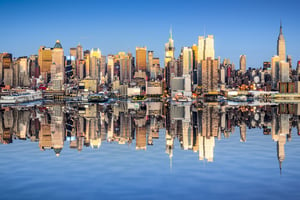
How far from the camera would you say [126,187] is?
77.0 feet

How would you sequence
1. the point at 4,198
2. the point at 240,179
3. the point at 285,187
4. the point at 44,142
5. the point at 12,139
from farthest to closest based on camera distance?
the point at 12,139
the point at 44,142
the point at 240,179
the point at 285,187
the point at 4,198

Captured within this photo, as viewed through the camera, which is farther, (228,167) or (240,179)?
(228,167)

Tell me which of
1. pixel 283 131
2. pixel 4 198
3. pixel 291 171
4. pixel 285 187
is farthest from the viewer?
pixel 283 131

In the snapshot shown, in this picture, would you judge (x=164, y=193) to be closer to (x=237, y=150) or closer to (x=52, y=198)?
(x=52, y=198)

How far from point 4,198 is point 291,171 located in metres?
15.0

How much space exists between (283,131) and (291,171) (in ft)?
90.5

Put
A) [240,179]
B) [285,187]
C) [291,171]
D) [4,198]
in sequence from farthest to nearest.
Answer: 1. [291,171]
2. [240,179]
3. [285,187]
4. [4,198]

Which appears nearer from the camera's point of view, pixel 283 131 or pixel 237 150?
pixel 237 150

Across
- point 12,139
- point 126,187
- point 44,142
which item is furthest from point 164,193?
point 12,139

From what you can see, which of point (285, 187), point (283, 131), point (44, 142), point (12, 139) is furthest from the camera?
point (283, 131)

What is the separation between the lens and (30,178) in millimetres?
26109

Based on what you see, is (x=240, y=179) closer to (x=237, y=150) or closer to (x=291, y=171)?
(x=291, y=171)

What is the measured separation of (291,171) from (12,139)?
29.7 metres

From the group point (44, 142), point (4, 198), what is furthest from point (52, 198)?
point (44, 142)
